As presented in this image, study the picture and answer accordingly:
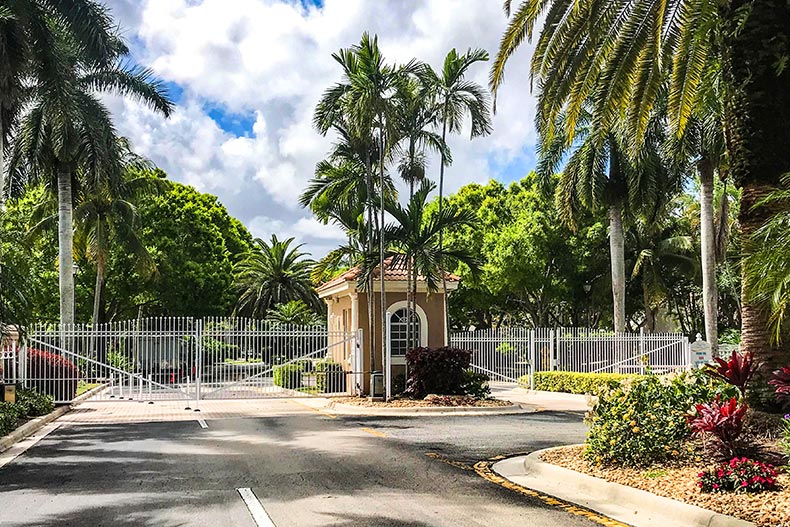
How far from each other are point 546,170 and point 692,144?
23.6ft

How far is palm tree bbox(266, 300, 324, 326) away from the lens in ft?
151

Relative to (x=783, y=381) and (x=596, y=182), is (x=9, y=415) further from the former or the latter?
(x=596, y=182)

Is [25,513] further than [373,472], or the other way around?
[373,472]

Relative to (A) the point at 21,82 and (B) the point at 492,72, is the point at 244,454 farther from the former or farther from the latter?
(A) the point at 21,82

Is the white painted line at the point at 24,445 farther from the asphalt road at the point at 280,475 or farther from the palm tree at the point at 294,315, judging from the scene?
the palm tree at the point at 294,315

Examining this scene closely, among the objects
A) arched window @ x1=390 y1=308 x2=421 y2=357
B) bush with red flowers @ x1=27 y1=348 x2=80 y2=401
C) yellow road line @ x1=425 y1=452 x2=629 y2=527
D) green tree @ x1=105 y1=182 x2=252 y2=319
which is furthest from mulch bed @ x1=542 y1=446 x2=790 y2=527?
green tree @ x1=105 y1=182 x2=252 y2=319

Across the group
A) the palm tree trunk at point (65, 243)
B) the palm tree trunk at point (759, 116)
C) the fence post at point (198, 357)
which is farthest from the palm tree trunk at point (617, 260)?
the palm tree trunk at point (759, 116)

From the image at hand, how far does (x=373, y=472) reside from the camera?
11391 millimetres

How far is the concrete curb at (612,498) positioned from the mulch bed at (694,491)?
0.14 m

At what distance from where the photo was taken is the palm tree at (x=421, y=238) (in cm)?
2316

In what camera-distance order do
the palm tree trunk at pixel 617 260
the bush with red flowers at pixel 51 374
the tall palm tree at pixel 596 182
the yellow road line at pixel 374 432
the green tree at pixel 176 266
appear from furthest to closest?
1. the green tree at pixel 176 266
2. the palm tree trunk at pixel 617 260
3. the tall palm tree at pixel 596 182
4. the bush with red flowers at pixel 51 374
5. the yellow road line at pixel 374 432

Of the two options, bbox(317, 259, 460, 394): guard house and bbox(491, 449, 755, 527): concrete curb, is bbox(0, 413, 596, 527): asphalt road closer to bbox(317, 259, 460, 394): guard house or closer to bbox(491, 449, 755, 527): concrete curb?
bbox(491, 449, 755, 527): concrete curb

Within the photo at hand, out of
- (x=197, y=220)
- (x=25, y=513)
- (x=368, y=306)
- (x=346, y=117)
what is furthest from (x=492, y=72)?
(x=197, y=220)

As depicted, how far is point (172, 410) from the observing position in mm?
22828
